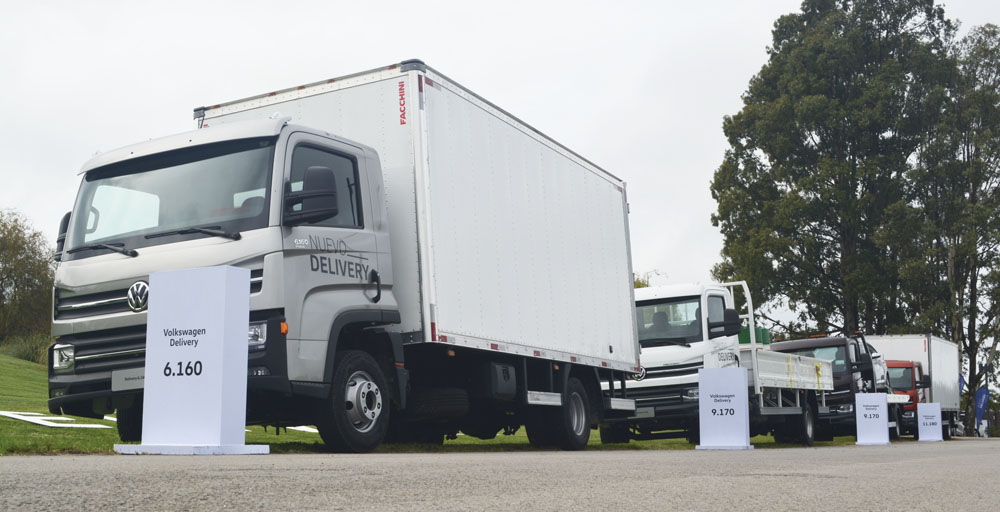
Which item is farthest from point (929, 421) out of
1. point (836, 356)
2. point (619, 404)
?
point (619, 404)

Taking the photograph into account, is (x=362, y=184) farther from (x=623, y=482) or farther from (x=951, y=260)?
(x=951, y=260)

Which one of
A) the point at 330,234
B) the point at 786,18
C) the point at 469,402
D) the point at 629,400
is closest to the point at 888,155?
the point at 786,18

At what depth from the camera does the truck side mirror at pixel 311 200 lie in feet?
29.9

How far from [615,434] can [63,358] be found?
35.0 feet

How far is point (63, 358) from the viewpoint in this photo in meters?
9.58

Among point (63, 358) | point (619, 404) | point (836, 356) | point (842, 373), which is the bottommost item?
point (619, 404)

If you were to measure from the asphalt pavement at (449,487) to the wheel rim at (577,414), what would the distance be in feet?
18.5

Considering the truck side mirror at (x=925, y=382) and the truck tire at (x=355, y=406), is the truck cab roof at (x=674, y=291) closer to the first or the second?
the truck tire at (x=355, y=406)

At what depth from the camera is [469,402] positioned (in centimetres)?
1192

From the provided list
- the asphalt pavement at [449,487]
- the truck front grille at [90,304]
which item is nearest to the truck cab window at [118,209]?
the truck front grille at [90,304]

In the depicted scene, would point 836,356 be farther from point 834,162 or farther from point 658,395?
point 834,162

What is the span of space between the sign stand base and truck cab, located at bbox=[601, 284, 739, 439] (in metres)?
8.35

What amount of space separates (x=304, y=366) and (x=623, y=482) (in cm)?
365

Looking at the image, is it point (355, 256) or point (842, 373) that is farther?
point (842, 373)
